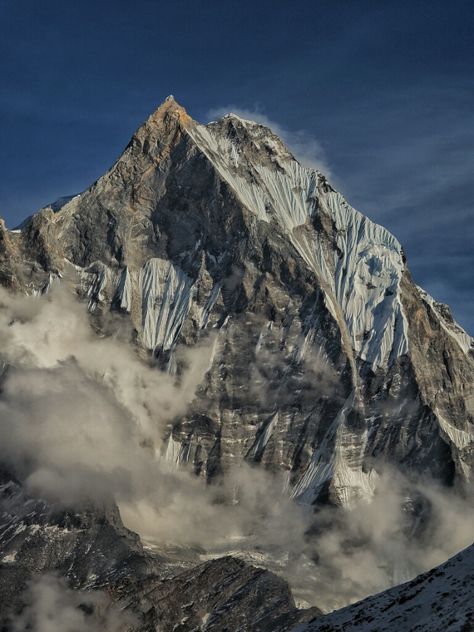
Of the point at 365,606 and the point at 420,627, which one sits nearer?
the point at 420,627

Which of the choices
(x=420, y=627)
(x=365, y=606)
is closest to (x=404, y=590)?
(x=365, y=606)

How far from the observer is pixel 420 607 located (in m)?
102

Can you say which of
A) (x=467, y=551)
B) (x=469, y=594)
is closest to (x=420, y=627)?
(x=469, y=594)

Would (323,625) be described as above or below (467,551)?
below

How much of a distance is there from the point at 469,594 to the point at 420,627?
4.69 m

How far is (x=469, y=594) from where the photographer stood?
97.2 metres

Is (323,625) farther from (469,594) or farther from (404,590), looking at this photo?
(469,594)

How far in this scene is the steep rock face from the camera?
315 feet

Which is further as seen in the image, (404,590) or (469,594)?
(404,590)

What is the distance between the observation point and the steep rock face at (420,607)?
315 ft

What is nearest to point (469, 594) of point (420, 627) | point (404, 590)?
point (420, 627)

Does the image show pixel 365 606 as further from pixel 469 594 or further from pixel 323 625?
pixel 469 594

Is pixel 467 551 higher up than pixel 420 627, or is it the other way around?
pixel 467 551

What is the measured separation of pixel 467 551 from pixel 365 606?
10.8m
